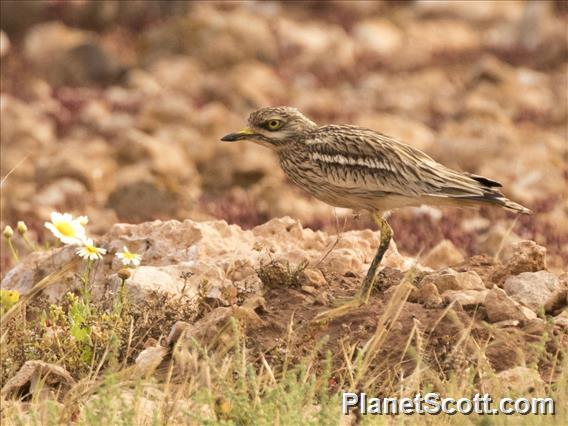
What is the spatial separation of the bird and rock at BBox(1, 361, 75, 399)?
1.33 m

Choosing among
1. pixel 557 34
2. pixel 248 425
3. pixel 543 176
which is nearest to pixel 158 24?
pixel 557 34

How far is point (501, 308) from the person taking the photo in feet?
18.4

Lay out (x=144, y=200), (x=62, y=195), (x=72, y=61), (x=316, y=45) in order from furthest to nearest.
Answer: (x=316, y=45) → (x=72, y=61) → (x=62, y=195) → (x=144, y=200)

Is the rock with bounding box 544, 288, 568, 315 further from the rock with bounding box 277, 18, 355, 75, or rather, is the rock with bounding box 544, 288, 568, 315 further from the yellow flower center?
the rock with bounding box 277, 18, 355, 75

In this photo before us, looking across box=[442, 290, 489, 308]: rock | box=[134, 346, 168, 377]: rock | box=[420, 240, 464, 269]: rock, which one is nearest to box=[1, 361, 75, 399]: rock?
box=[134, 346, 168, 377]: rock

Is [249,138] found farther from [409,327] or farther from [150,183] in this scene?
[150,183]

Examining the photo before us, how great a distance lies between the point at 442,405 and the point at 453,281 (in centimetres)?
128

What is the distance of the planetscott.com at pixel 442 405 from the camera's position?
15.3ft

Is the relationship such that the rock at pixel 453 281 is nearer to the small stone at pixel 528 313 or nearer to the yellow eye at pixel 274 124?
the small stone at pixel 528 313

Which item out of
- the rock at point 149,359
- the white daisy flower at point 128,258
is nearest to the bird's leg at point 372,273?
the rock at point 149,359

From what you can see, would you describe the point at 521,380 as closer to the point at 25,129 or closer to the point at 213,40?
the point at 25,129

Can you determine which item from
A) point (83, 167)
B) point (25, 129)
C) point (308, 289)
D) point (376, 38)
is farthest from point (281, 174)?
point (376, 38)

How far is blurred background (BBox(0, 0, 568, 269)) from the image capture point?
1136cm

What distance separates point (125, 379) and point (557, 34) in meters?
19.1
